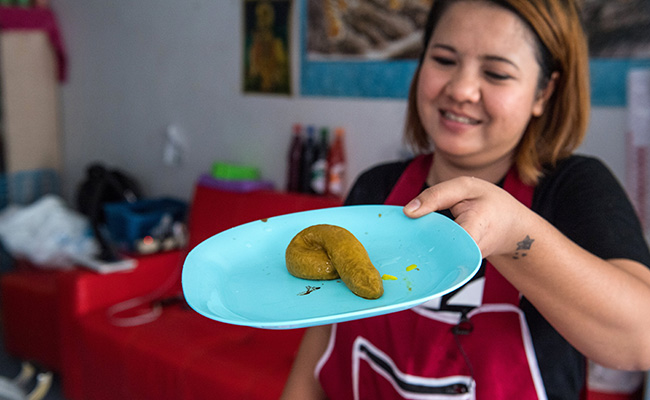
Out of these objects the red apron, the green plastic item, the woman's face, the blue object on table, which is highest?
the woman's face

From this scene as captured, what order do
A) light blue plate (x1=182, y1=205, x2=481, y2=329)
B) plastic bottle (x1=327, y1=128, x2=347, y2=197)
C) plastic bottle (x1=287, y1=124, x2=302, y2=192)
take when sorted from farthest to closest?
plastic bottle (x1=287, y1=124, x2=302, y2=192), plastic bottle (x1=327, y1=128, x2=347, y2=197), light blue plate (x1=182, y1=205, x2=481, y2=329)

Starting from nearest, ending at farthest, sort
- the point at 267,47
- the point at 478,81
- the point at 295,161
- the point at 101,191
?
1. the point at 478,81
2. the point at 295,161
3. the point at 267,47
4. the point at 101,191

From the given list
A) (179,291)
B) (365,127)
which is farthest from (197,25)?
(179,291)

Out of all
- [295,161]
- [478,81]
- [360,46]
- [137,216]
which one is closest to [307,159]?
[295,161]

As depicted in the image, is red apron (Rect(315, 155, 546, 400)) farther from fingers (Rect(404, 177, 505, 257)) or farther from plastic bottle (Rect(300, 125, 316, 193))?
plastic bottle (Rect(300, 125, 316, 193))

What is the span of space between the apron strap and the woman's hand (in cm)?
24

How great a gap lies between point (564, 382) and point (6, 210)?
354 centimetres

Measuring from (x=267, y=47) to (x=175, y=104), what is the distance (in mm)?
789

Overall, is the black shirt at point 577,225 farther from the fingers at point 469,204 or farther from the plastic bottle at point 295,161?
the plastic bottle at point 295,161

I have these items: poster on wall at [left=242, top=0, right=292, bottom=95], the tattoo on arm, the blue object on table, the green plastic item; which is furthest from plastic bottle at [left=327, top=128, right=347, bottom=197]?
the tattoo on arm

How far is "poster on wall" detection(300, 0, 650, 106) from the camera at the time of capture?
1.73 metres

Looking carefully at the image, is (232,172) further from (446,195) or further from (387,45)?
(446,195)

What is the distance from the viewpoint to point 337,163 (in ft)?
8.07

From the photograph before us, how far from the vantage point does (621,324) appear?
2.36ft
